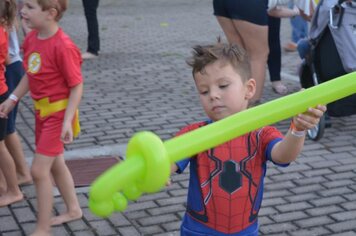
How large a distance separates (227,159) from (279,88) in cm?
519

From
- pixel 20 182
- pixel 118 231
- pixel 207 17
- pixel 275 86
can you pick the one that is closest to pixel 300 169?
pixel 118 231

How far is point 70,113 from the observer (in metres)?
3.67

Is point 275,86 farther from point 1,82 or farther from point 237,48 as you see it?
point 237,48

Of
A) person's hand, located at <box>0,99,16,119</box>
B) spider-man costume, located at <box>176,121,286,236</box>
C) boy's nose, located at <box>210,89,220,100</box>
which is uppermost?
boy's nose, located at <box>210,89,220,100</box>

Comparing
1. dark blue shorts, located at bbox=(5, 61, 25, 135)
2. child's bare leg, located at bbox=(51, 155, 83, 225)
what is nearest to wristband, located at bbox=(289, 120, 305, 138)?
child's bare leg, located at bbox=(51, 155, 83, 225)

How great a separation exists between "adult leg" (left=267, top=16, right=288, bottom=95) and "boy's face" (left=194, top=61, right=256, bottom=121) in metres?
5.14

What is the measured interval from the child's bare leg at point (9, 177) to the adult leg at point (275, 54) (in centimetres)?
386

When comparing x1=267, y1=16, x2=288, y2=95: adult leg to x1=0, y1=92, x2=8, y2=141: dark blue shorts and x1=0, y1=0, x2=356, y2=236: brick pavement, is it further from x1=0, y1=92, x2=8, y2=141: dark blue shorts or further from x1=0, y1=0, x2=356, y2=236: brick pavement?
x1=0, y1=92, x2=8, y2=141: dark blue shorts

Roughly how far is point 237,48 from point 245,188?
20.7 inches

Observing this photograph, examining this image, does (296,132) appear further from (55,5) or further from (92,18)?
(92,18)

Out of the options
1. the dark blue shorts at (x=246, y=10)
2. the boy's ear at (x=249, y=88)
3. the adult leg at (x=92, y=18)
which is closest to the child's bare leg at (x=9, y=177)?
the boy's ear at (x=249, y=88)

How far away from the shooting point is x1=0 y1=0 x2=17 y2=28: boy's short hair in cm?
425

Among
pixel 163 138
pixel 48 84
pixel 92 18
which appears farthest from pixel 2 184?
pixel 92 18

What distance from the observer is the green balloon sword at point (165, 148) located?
1603mm
